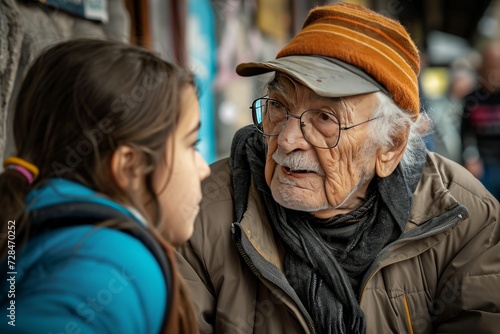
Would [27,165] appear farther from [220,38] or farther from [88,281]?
[220,38]

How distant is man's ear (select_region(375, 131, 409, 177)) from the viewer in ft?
6.83

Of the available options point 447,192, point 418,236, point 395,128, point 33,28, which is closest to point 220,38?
point 33,28

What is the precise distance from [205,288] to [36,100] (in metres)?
0.92

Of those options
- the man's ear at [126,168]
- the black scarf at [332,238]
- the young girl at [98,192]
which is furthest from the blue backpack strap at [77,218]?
the black scarf at [332,238]

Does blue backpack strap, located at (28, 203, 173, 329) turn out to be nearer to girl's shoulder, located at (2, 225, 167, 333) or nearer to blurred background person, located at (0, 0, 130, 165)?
girl's shoulder, located at (2, 225, 167, 333)

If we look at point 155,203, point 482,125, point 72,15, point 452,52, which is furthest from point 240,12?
point 452,52

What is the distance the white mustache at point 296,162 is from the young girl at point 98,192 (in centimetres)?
64

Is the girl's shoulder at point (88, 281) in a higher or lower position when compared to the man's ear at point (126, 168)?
lower

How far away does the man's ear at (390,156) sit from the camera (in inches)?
82.0

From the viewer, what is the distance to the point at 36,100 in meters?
1.22

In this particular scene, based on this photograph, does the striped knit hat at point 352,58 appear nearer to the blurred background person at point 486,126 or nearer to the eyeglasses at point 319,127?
the eyeglasses at point 319,127

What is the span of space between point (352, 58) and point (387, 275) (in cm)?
70

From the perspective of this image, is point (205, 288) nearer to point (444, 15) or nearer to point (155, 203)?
point (155, 203)

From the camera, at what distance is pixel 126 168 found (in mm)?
1243
